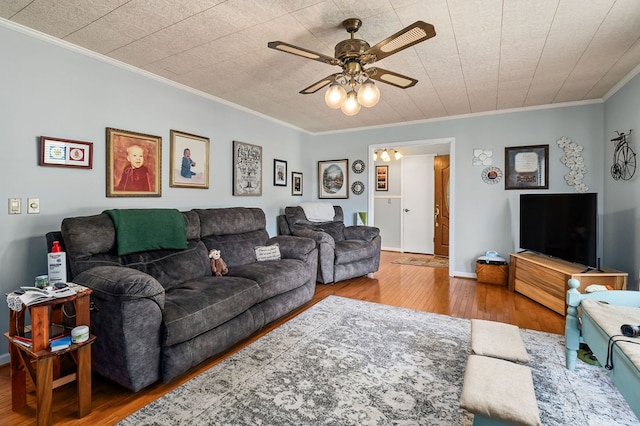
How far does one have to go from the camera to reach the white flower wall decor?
12.5 feet

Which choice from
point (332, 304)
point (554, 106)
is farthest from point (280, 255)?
point (554, 106)

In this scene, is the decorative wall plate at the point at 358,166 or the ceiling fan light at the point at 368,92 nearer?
the ceiling fan light at the point at 368,92

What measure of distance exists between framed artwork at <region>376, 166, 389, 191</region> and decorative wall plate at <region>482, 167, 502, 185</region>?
2.86m

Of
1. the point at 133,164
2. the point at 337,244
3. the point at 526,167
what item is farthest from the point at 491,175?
the point at 133,164

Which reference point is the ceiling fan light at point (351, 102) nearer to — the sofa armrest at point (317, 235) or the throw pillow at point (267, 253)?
the throw pillow at point (267, 253)

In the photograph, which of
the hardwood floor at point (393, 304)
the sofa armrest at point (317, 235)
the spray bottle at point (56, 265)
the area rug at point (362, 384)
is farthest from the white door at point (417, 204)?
the spray bottle at point (56, 265)

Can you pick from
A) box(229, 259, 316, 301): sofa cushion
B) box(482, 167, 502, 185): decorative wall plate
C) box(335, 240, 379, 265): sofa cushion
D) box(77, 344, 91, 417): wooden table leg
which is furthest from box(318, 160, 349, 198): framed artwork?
box(77, 344, 91, 417): wooden table leg

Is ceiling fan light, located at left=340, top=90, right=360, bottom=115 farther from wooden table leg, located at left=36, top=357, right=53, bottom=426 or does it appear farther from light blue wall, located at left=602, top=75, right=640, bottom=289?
light blue wall, located at left=602, top=75, right=640, bottom=289

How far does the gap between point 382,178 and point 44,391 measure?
6535 millimetres

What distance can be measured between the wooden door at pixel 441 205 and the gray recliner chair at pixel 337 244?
234 cm

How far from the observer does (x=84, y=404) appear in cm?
163

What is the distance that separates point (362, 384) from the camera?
1898 mm

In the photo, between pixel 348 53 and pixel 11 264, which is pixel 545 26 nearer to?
pixel 348 53

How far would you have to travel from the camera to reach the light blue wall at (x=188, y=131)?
218 cm
